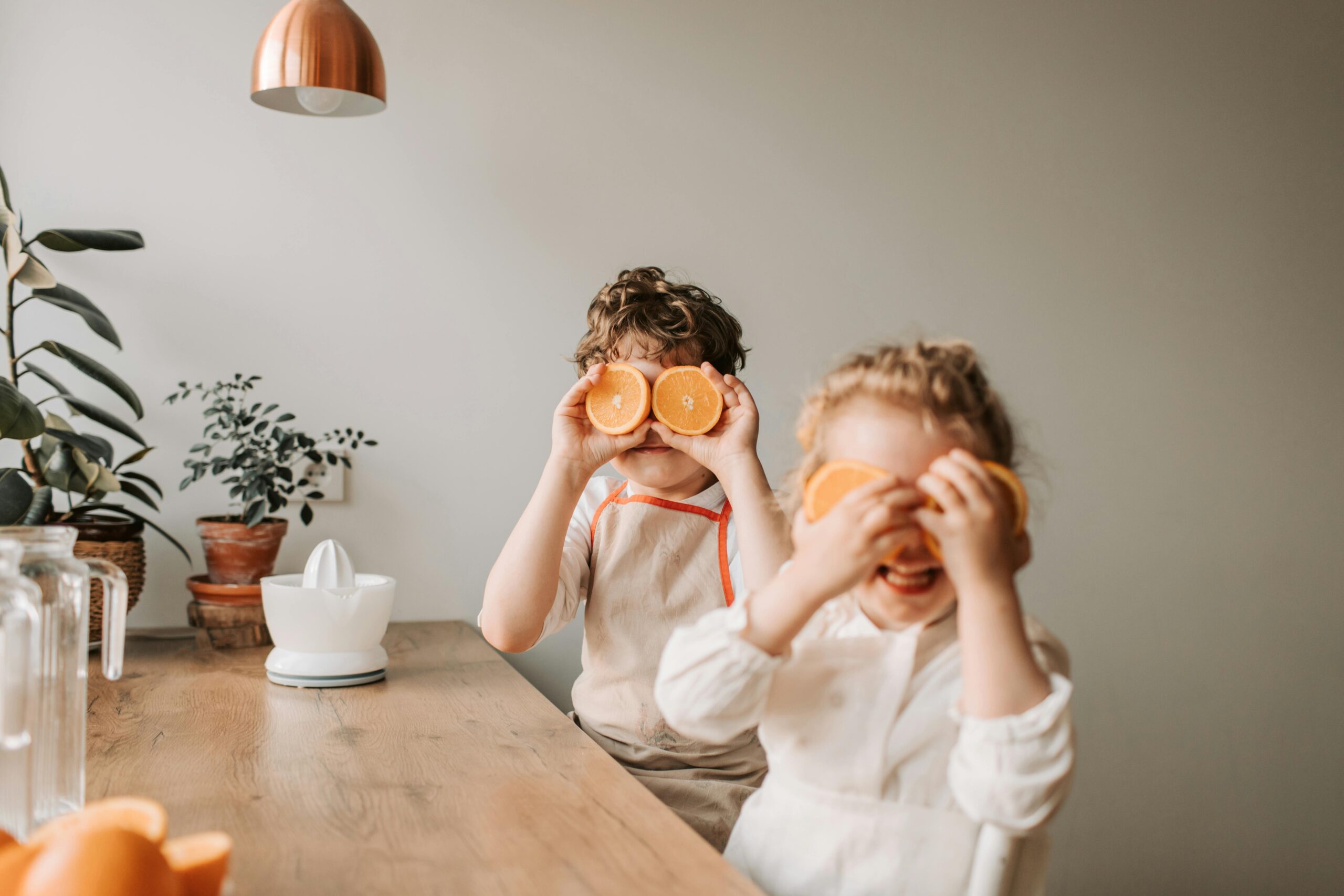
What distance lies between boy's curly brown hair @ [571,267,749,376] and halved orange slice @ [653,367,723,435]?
76mm

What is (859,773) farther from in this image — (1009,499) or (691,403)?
(691,403)

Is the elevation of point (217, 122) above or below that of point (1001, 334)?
above

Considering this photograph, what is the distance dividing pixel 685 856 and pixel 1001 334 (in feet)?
5.55

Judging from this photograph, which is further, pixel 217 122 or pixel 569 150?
pixel 569 150

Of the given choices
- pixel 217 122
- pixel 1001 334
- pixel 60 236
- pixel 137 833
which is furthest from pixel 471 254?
pixel 137 833

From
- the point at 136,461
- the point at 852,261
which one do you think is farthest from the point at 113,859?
the point at 852,261

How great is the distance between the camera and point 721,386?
1141 millimetres

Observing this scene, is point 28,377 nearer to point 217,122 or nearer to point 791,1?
point 217,122

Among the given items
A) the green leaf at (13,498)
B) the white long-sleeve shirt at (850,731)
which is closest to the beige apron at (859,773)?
the white long-sleeve shirt at (850,731)

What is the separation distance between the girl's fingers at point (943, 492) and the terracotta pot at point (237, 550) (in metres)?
1.26

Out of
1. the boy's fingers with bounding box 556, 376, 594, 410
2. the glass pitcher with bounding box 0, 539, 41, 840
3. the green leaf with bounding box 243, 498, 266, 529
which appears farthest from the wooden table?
the boy's fingers with bounding box 556, 376, 594, 410

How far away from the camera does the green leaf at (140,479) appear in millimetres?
1584

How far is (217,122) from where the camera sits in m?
1.71

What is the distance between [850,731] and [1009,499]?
0.69 ft
